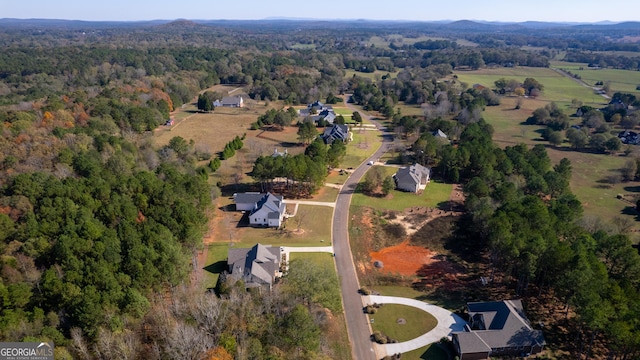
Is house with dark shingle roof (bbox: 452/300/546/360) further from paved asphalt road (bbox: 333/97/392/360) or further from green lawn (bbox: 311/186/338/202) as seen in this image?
green lawn (bbox: 311/186/338/202)

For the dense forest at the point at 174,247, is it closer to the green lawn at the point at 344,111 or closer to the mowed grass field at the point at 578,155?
the mowed grass field at the point at 578,155

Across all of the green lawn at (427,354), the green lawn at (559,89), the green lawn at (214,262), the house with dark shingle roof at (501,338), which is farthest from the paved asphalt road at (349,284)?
the green lawn at (559,89)

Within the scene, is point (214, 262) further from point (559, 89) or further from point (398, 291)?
point (559, 89)

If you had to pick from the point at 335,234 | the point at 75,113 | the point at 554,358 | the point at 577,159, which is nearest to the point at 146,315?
the point at 335,234

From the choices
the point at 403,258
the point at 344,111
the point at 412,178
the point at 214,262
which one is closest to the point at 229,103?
Result: the point at 344,111

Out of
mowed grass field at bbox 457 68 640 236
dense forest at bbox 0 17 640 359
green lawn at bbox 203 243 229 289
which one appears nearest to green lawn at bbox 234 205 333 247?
green lawn at bbox 203 243 229 289
